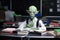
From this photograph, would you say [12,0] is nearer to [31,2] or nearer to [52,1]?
A: [31,2]

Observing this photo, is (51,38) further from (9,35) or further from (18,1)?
(18,1)

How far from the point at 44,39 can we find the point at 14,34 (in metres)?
0.34

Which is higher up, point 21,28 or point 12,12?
point 12,12

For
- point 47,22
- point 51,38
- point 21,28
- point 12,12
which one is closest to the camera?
point 51,38

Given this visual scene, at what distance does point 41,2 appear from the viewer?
3703 millimetres

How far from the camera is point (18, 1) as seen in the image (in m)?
3.76

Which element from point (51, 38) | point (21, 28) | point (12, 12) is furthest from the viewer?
point (12, 12)

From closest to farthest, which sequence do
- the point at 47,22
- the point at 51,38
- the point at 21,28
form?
the point at 51,38
the point at 21,28
the point at 47,22

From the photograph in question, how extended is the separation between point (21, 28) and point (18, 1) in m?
1.49

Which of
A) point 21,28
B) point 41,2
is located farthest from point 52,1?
point 21,28

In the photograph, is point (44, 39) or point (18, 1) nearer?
point (44, 39)

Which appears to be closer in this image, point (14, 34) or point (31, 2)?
point (14, 34)

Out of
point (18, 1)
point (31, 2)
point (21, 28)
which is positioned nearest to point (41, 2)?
point (31, 2)

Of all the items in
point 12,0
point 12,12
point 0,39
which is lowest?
point 0,39
